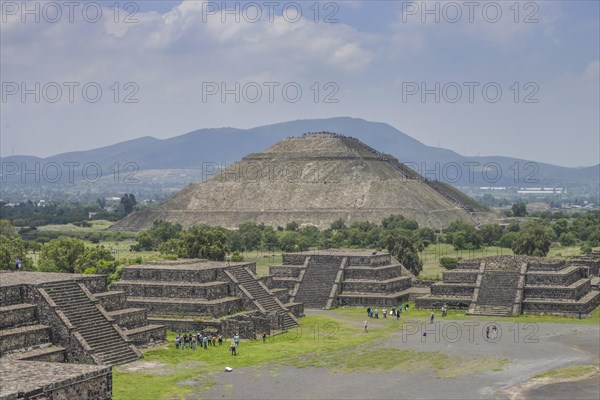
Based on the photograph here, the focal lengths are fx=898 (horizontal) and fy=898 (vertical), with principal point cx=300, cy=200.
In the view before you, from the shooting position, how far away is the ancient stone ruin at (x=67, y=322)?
155 ft

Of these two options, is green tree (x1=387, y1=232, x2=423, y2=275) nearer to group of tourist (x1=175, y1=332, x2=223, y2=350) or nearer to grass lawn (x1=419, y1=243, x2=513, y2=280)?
grass lawn (x1=419, y1=243, x2=513, y2=280)

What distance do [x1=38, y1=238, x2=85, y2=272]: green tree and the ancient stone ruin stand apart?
29.1 metres

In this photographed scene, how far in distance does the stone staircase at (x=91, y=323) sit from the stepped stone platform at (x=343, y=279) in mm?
27891

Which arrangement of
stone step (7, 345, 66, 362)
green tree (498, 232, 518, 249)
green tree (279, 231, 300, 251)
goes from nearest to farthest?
stone step (7, 345, 66, 362) < green tree (279, 231, 300, 251) < green tree (498, 232, 518, 249)

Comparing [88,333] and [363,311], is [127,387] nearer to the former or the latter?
[88,333]

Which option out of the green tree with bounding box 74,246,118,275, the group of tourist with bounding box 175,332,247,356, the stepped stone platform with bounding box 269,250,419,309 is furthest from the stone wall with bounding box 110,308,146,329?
the green tree with bounding box 74,246,118,275

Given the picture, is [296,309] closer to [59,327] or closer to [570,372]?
[59,327]

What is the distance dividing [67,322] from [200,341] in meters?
10.7

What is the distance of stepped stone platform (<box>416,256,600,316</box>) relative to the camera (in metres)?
71.6

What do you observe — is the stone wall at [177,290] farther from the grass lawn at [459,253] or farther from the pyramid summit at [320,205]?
the pyramid summit at [320,205]

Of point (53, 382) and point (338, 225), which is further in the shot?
point (338, 225)

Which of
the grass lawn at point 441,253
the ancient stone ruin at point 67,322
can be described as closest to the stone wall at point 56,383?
the ancient stone ruin at point 67,322

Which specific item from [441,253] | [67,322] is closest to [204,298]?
[67,322]

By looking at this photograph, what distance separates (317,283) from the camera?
8000cm
